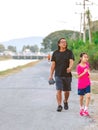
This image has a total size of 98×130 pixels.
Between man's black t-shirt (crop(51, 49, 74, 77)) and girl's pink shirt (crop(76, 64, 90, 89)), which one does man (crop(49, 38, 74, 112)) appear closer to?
man's black t-shirt (crop(51, 49, 74, 77))

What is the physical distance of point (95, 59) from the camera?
44125 mm

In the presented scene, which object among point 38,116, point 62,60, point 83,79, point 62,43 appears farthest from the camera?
point 62,60

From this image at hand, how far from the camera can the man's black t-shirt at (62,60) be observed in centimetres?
1377

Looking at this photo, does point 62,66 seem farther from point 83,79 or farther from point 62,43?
point 83,79

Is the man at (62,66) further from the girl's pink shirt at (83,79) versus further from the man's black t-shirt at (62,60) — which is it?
the girl's pink shirt at (83,79)

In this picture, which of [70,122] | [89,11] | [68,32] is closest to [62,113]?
[70,122]

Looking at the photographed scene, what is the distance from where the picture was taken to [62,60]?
543 inches

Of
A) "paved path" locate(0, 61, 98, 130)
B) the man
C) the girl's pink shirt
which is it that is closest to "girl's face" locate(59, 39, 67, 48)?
the man

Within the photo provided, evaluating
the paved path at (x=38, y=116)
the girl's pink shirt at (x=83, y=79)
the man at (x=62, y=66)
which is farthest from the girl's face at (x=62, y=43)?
Result: the paved path at (x=38, y=116)

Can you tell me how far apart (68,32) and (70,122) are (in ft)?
582

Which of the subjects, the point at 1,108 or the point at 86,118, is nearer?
the point at 86,118

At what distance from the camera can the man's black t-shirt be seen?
13773 mm

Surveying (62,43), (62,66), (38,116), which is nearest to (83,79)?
(62,66)

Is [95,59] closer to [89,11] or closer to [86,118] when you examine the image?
[89,11]
